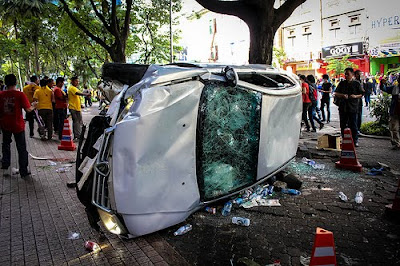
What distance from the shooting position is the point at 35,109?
9.74m

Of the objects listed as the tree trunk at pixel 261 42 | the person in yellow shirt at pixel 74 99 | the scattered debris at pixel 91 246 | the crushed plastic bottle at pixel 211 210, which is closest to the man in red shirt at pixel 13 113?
the person in yellow shirt at pixel 74 99

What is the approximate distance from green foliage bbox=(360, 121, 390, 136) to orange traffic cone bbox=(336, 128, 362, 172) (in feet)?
13.5

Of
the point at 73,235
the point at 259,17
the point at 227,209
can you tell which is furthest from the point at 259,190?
the point at 259,17

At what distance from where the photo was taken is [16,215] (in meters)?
4.39

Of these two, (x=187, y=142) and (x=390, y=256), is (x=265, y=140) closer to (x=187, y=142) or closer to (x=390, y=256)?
(x=187, y=142)

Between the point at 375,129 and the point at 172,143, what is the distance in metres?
8.39

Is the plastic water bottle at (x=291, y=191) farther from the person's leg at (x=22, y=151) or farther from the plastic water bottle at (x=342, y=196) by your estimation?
the person's leg at (x=22, y=151)

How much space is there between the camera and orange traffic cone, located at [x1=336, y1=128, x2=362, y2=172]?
232 inches

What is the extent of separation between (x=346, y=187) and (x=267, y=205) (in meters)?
1.54

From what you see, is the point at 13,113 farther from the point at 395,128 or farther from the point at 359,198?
the point at 395,128

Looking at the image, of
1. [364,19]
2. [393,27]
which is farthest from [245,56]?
[393,27]

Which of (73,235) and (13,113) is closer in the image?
(73,235)

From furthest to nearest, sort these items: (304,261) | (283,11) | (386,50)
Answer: (386,50)
(283,11)
(304,261)

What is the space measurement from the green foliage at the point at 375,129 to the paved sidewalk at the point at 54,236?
822 centimetres
